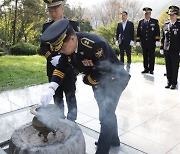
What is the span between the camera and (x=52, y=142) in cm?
214

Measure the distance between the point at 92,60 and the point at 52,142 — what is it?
0.83m

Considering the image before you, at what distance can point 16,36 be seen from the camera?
17.7m

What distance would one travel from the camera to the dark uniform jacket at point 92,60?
2318 mm

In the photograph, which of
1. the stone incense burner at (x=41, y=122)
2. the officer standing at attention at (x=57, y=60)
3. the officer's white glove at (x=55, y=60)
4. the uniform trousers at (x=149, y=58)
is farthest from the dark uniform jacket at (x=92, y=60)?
the uniform trousers at (x=149, y=58)

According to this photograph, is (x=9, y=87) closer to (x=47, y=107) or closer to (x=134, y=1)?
(x=47, y=107)

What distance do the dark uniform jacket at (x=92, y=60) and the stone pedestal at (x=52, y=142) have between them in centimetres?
50

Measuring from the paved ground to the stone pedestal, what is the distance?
90 centimetres

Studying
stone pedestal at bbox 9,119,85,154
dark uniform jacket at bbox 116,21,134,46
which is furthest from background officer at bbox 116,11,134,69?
stone pedestal at bbox 9,119,85,154

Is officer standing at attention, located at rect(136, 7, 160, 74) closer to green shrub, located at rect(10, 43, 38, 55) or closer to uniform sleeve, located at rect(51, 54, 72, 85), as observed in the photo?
uniform sleeve, located at rect(51, 54, 72, 85)

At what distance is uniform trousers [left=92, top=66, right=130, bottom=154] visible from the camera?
263 centimetres

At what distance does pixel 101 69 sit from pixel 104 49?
0.22 m

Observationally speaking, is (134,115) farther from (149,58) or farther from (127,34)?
(127,34)

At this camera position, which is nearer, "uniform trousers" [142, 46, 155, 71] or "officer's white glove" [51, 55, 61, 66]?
"officer's white glove" [51, 55, 61, 66]

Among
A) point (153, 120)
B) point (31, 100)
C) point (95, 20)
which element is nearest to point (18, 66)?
point (31, 100)
